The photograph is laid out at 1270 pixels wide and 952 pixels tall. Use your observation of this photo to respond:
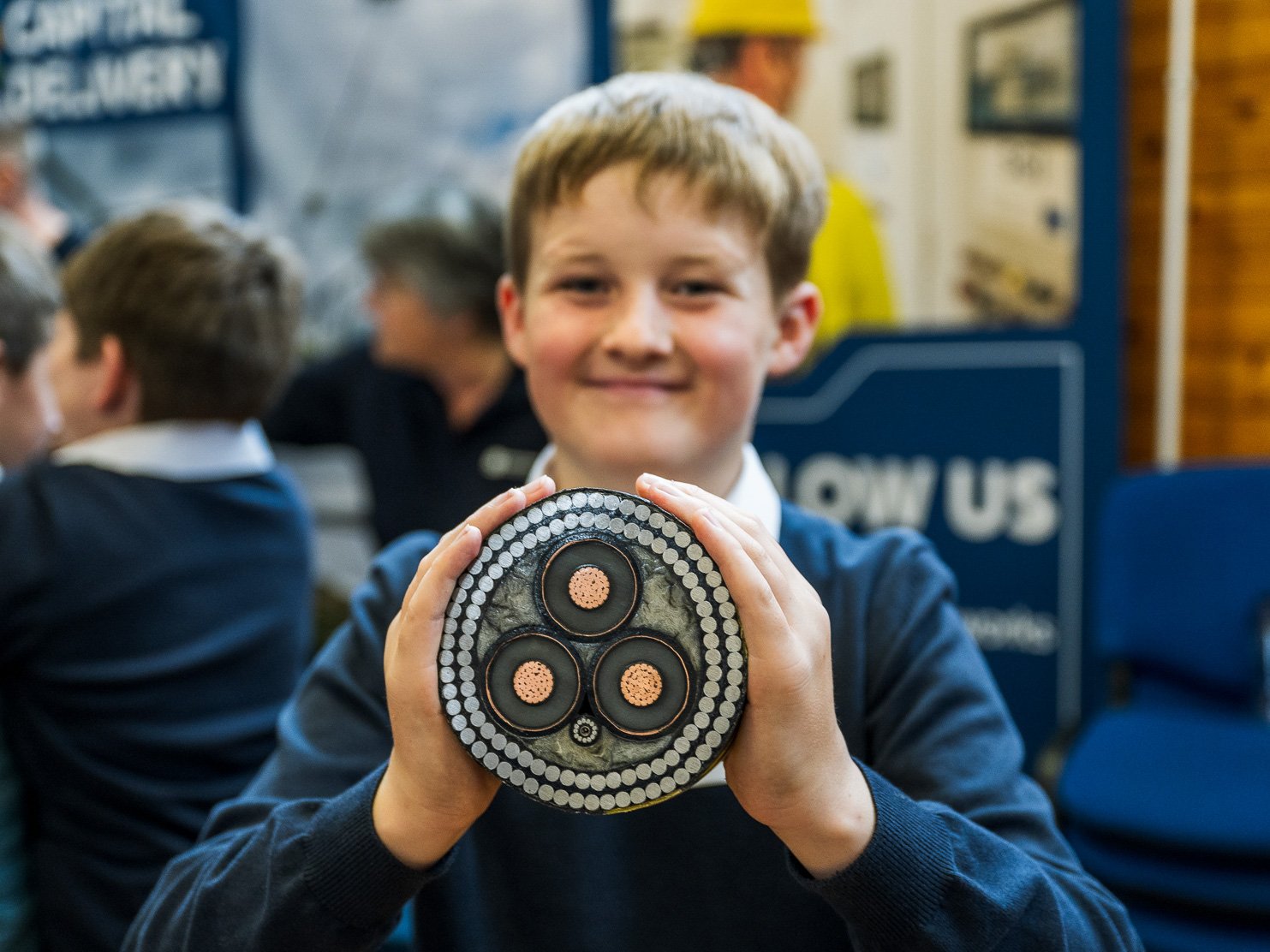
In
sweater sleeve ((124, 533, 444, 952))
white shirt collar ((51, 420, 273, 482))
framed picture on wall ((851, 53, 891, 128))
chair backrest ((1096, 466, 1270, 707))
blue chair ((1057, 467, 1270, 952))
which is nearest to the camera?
sweater sleeve ((124, 533, 444, 952))

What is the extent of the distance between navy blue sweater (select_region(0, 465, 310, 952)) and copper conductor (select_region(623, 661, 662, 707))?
87 cm

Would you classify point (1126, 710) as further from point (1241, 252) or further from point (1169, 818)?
point (1241, 252)

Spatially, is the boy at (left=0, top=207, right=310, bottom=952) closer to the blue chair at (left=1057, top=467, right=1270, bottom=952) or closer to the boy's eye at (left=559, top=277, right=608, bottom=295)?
the boy's eye at (left=559, top=277, right=608, bottom=295)

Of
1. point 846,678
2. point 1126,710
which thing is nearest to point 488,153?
point 1126,710

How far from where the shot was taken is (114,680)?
51.1 inches

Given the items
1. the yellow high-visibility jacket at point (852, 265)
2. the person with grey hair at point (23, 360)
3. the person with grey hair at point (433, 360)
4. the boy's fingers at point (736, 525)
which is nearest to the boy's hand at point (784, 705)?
the boy's fingers at point (736, 525)

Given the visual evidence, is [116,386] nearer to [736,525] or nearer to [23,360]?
[23,360]

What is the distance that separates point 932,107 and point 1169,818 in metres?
1.46

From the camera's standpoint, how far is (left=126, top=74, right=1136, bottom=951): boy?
2.16 ft

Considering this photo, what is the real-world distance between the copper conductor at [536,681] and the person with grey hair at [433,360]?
172cm

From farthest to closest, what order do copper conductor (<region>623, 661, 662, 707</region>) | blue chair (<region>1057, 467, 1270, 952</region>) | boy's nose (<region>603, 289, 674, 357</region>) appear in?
blue chair (<region>1057, 467, 1270, 952</region>) → boy's nose (<region>603, 289, 674, 357</region>) → copper conductor (<region>623, 661, 662, 707</region>)

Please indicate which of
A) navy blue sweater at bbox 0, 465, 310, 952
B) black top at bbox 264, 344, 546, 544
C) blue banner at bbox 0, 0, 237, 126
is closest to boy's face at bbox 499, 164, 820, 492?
navy blue sweater at bbox 0, 465, 310, 952

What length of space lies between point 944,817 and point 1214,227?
1.96 meters

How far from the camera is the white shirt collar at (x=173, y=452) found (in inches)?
53.9
